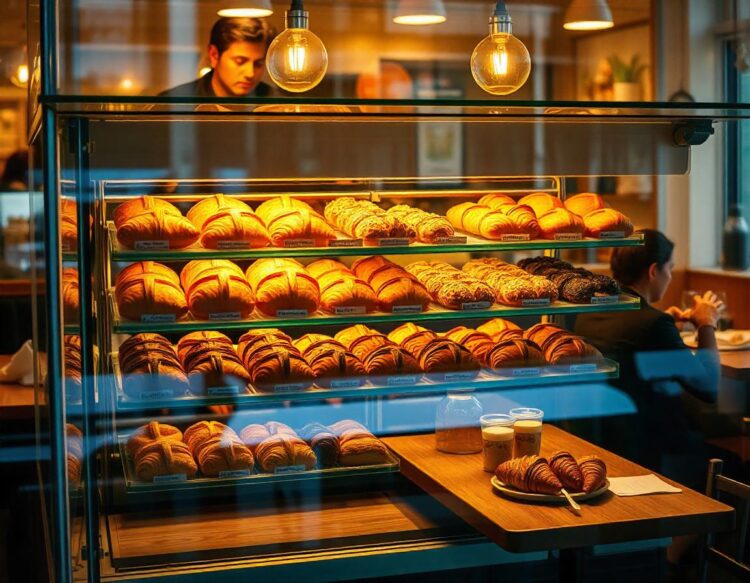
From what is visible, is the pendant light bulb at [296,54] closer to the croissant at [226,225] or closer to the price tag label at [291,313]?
the croissant at [226,225]

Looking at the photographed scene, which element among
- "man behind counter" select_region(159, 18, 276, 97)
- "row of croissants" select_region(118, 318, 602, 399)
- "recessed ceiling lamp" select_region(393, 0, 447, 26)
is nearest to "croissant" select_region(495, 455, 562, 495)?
"row of croissants" select_region(118, 318, 602, 399)

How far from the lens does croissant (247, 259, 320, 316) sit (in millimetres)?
2014

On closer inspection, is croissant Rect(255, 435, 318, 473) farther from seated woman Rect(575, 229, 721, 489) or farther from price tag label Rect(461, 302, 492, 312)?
seated woman Rect(575, 229, 721, 489)

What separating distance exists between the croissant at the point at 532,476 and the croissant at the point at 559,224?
0.50 metres

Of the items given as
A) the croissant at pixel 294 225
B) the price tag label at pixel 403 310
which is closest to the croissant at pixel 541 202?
the price tag label at pixel 403 310

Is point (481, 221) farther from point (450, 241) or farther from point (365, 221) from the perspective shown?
point (365, 221)

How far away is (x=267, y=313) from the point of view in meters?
2.01

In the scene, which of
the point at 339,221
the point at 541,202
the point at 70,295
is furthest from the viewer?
the point at 541,202

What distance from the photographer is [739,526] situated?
220cm

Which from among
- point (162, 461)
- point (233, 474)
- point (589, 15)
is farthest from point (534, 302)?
point (589, 15)

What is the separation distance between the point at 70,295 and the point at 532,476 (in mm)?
925

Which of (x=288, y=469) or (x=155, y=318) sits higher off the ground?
(x=155, y=318)

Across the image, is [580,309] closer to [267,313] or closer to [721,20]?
[267,313]

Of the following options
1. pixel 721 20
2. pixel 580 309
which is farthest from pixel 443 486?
pixel 721 20
